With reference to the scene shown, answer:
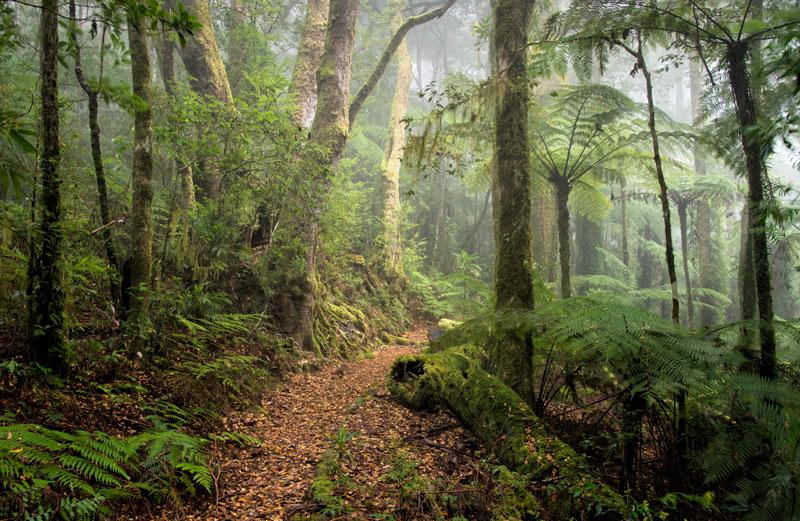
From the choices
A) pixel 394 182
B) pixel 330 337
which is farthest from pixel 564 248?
pixel 394 182

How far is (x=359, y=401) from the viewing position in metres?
4.32

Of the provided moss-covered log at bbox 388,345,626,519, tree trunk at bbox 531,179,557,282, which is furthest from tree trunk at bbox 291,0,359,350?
tree trunk at bbox 531,179,557,282

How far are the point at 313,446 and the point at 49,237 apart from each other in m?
2.35

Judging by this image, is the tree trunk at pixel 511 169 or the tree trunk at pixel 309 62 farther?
the tree trunk at pixel 309 62

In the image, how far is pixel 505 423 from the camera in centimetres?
326

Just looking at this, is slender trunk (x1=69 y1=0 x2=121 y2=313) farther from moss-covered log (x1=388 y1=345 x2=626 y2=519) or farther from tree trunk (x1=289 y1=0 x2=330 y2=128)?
tree trunk (x1=289 y1=0 x2=330 y2=128)

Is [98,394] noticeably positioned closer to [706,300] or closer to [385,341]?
[385,341]

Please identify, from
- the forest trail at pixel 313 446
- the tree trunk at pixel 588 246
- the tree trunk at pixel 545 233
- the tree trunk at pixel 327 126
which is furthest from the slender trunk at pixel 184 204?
the tree trunk at pixel 588 246

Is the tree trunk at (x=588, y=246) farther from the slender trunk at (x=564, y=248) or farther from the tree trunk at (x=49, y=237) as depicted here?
the tree trunk at (x=49, y=237)

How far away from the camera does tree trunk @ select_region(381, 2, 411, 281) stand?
1160 cm

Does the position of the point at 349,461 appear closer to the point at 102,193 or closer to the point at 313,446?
the point at 313,446

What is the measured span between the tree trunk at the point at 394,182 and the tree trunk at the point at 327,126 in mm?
2740

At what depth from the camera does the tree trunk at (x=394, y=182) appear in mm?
11602

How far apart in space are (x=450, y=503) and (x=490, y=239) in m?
16.2
